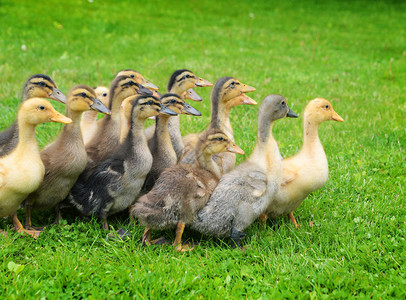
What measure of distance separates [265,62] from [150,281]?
30.9 ft

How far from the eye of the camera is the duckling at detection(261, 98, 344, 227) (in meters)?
4.52

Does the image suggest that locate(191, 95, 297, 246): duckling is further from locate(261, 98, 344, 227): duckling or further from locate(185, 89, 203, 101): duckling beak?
locate(185, 89, 203, 101): duckling beak

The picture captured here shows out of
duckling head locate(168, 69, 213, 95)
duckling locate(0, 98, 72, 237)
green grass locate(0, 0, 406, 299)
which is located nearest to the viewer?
green grass locate(0, 0, 406, 299)

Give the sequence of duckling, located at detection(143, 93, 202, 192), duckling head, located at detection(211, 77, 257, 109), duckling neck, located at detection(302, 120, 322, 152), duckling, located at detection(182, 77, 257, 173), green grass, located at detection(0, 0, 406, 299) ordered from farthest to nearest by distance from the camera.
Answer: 1. duckling head, located at detection(211, 77, 257, 109)
2. duckling, located at detection(182, 77, 257, 173)
3. duckling, located at detection(143, 93, 202, 192)
4. duckling neck, located at detection(302, 120, 322, 152)
5. green grass, located at detection(0, 0, 406, 299)

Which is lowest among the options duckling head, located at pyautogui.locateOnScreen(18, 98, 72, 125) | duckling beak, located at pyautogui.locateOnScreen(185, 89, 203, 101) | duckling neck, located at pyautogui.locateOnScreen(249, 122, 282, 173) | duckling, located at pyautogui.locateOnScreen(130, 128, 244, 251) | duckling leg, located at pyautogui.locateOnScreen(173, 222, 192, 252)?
duckling leg, located at pyautogui.locateOnScreen(173, 222, 192, 252)

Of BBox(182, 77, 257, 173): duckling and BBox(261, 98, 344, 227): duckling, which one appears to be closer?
BBox(261, 98, 344, 227): duckling

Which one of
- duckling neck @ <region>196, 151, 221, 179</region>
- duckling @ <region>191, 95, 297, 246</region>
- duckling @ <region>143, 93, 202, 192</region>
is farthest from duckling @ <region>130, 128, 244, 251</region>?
duckling @ <region>143, 93, 202, 192</region>

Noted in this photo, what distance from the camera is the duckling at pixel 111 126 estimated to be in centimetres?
493

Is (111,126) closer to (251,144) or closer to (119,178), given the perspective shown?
(119,178)

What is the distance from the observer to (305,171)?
14.9 ft

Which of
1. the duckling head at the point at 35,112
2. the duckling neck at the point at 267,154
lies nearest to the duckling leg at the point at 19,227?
the duckling head at the point at 35,112

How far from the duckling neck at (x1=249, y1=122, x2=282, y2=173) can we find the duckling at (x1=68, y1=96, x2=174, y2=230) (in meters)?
1.10

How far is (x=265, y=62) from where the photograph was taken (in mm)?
12078

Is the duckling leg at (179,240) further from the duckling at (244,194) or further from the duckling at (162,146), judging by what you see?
the duckling at (162,146)
